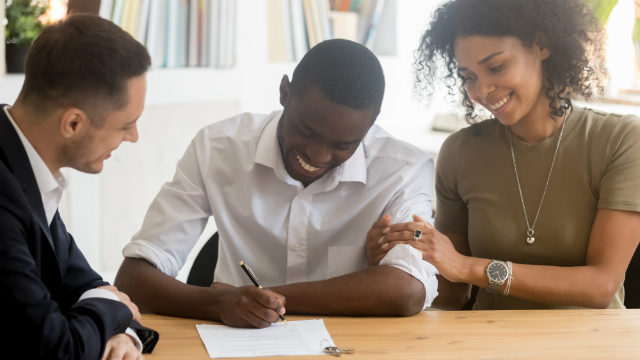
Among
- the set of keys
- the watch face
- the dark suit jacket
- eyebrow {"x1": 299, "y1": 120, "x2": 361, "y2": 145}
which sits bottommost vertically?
the set of keys

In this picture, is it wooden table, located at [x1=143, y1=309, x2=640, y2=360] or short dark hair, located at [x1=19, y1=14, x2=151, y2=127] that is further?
wooden table, located at [x1=143, y1=309, x2=640, y2=360]

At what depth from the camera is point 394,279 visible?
1771 millimetres

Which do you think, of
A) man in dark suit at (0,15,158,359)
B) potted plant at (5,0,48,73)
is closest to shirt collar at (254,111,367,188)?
man in dark suit at (0,15,158,359)

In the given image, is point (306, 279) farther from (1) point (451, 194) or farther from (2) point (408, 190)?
(1) point (451, 194)

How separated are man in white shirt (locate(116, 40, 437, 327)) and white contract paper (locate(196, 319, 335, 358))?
0.11 meters

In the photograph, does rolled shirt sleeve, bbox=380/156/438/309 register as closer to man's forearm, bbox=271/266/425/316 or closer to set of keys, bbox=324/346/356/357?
man's forearm, bbox=271/266/425/316

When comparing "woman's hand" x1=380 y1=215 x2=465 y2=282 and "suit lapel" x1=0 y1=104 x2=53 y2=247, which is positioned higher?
"suit lapel" x1=0 y1=104 x2=53 y2=247

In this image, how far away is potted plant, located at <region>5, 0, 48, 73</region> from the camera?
2756 mm

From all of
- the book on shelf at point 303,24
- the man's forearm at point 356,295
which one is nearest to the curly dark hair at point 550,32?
the man's forearm at point 356,295

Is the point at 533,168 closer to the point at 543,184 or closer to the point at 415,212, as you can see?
the point at 543,184

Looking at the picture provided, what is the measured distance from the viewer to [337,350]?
1.52 metres

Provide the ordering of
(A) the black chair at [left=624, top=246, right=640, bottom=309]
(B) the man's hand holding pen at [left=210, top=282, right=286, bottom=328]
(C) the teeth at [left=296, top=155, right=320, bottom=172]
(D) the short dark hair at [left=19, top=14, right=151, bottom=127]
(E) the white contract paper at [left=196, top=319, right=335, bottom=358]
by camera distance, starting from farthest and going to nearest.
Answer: (A) the black chair at [left=624, top=246, right=640, bottom=309] < (C) the teeth at [left=296, top=155, right=320, bottom=172] < (B) the man's hand holding pen at [left=210, top=282, right=286, bottom=328] < (E) the white contract paper at [left=196, top=319, right=335, bottom=358] < (D) the short dark hair at [left=19, top=14, right=151, bottom=127]

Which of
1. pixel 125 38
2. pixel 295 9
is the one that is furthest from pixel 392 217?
pixel 295 9

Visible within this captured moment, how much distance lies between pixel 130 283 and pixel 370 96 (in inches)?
27.8
